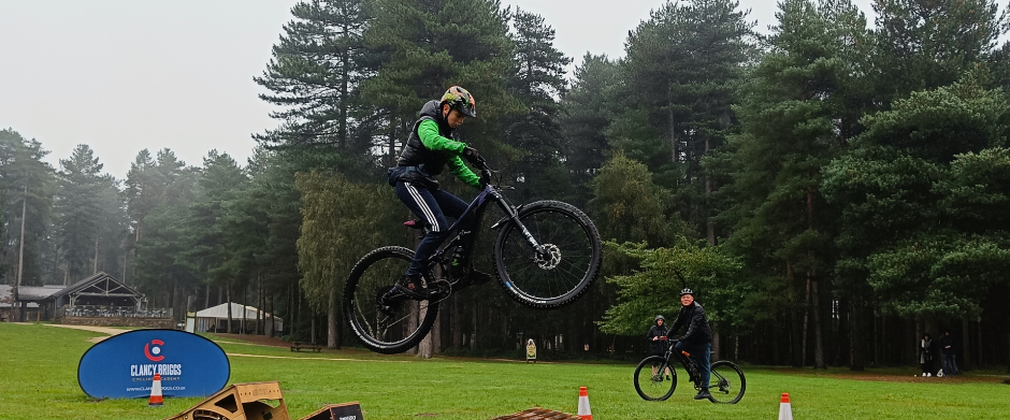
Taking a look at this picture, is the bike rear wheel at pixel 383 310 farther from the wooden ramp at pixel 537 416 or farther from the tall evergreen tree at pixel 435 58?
the tall evergreen tree at pixel 435 58

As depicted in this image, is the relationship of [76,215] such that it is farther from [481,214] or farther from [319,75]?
[481,214]

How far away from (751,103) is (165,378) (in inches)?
1496

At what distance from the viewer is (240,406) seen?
46.2ft

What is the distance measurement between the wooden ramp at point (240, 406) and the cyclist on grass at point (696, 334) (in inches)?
366

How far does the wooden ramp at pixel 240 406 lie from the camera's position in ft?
46.3

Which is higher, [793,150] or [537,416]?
[793,150]

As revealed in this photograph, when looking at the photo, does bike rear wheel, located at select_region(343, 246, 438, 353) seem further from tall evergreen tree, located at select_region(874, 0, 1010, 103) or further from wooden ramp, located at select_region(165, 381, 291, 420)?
tall evergreen tree, located at select_region(874, 0, 1010, 103)

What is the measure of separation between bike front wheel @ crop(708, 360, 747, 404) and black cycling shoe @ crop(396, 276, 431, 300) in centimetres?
1583

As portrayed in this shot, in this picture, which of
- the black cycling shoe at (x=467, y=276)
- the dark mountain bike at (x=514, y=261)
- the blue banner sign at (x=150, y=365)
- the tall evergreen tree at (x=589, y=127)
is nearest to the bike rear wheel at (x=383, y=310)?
the dark mountain bike at (x=514, y=261)

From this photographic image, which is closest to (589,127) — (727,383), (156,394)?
(727,383)

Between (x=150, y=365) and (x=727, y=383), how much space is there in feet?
53.8

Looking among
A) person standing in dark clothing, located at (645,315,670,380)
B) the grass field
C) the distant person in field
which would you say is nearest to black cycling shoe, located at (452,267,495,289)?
the grass field

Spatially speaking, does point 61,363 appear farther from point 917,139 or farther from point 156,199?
point 156,199

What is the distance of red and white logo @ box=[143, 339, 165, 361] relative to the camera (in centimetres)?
2484
